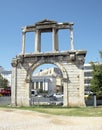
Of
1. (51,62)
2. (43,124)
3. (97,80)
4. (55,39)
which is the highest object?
(55,39)

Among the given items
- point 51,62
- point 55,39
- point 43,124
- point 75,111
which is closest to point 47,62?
point 51,62

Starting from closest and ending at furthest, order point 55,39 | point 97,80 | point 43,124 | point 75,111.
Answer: point 43,124 → point 75,111 → point 55,39 → point 97,80

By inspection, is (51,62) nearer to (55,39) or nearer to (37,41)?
(55,39)

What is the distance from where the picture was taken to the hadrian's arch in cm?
3069

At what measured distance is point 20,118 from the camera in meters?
19.3

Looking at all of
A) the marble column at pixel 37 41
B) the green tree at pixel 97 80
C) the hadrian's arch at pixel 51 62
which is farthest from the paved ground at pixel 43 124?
the green tree at pixel 97 80

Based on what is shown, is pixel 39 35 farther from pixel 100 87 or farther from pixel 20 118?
pixel 20 118

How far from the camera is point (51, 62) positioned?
104 feet

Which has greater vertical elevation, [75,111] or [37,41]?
[37,41]

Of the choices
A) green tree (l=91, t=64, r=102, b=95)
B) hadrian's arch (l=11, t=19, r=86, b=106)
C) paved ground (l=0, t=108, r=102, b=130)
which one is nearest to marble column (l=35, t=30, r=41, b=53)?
hadrian's arch (l=11, t=19, r=86, b=106)

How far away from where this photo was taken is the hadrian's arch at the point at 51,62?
30.7 m

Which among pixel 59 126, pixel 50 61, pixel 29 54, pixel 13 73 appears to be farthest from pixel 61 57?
pixel 59 126

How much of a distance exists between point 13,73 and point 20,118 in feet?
44.9

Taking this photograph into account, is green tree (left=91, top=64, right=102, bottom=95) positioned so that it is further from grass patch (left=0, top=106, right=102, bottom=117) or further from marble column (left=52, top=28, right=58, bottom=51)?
grass patch (left=0, top=106, right=102, bottom=117)
